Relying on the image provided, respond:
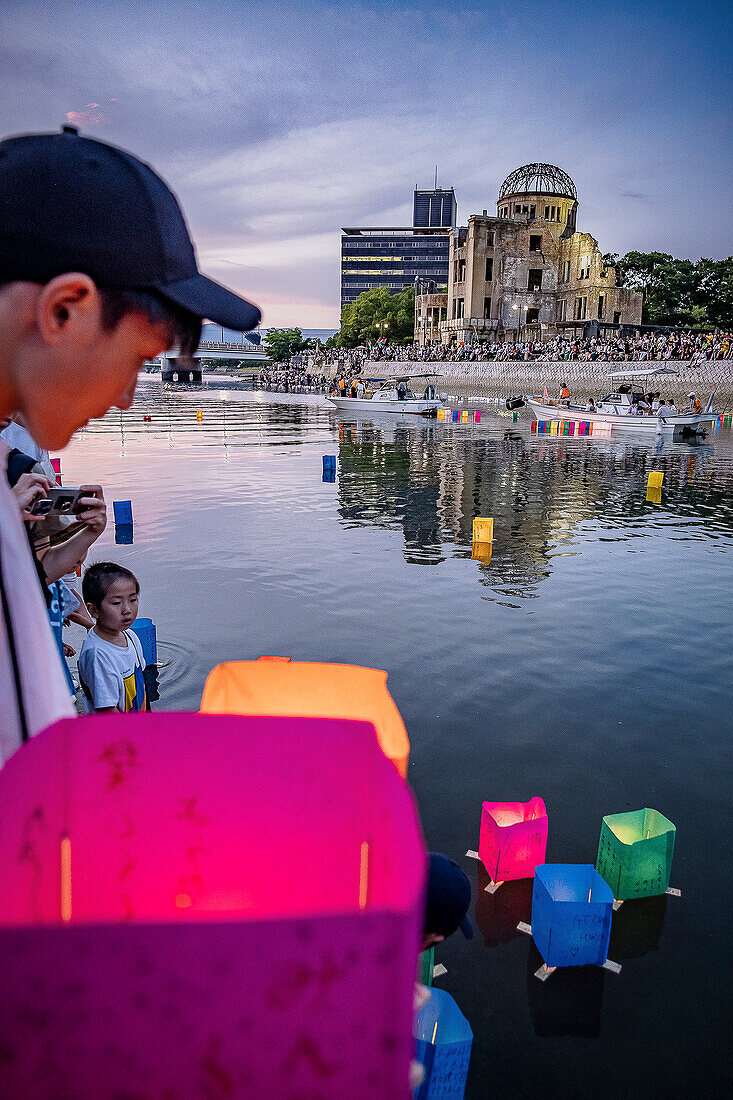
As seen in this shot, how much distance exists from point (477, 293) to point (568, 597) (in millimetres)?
83066

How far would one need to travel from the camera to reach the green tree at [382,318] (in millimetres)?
116312

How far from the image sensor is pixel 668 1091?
2.63 meters

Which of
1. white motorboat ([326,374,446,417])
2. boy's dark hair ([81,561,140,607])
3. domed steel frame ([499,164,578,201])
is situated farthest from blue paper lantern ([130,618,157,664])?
domed steel frame ([499,164,578,201])

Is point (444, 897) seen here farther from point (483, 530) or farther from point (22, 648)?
point (483, 530)

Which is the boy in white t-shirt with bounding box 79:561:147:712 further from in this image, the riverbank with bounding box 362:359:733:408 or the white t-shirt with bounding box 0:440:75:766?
the riverbank with bounding box 362:359:733:408

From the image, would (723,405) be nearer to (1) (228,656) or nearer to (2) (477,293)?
(1) (228,656)

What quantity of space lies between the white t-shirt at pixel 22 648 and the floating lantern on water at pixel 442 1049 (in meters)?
1.96

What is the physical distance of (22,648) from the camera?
1004 millimetres

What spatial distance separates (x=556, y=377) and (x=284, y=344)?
109 metres

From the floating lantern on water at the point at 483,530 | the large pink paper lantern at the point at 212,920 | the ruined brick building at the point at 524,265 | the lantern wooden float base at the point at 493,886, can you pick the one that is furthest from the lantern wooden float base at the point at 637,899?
the ruined brick building at the point at 524,265

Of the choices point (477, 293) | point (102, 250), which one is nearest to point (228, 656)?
point (102, 250)

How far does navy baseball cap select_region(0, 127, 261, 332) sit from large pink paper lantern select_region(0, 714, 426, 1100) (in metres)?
0.71

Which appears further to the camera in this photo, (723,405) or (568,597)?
(723,405)

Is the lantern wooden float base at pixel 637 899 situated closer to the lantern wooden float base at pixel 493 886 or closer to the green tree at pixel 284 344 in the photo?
the lantern wooden float base at pixel 493 886
